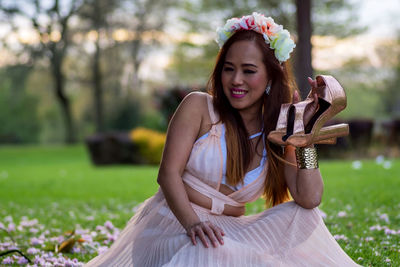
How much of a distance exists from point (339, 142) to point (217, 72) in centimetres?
1334

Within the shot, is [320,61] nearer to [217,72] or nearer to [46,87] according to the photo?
[46,87]

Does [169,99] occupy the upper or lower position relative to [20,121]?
upper

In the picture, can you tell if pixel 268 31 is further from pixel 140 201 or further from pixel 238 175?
pixel 140 201

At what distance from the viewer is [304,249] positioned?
266 centimetres

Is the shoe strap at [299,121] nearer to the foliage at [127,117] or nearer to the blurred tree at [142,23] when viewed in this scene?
the foliage at [127,117]

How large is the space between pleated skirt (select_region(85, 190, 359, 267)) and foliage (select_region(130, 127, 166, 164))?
40.1ft

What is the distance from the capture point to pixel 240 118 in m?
2.94

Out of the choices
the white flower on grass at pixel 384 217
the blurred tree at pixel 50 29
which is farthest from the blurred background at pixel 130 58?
the white flower on grass at pixel 384 217

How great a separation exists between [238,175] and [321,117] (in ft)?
1.78

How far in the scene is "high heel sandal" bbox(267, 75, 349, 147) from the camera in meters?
2.61

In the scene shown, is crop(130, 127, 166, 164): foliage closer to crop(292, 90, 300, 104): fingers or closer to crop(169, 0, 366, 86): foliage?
crop(292, 90, 300, 104): fingers

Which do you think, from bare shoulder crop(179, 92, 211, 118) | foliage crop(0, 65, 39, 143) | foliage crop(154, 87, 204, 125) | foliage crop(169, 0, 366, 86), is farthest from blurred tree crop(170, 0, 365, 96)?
bare shoulder crop(179, 92, 211, 118)

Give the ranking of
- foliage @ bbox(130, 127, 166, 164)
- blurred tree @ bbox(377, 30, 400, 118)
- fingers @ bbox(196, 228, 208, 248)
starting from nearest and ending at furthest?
Answer: 1. fingers @ bbox(196, 228, 208, 248)
2. foliage @ bbox(130, 127, 166, 164)
3. blurred tree @ bbox(377, 30, 400, 118)

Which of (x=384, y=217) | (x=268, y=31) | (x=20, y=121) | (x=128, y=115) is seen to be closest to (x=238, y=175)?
(x=268, y=31)
